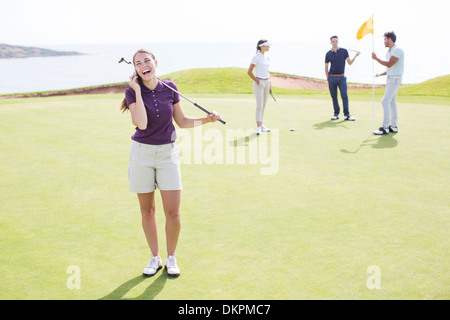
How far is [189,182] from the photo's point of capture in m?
5.91

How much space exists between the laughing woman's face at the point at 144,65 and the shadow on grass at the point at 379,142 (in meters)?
4.95

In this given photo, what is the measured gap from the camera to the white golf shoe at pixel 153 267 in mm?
3545

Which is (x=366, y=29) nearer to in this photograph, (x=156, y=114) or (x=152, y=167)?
(x=156, y=114)

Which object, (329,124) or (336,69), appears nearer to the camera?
(329,124)

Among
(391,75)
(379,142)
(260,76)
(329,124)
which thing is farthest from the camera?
(329,124)

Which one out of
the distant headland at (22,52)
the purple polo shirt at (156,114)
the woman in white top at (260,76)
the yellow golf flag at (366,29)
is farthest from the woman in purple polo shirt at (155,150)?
the distant headland at (22,52)

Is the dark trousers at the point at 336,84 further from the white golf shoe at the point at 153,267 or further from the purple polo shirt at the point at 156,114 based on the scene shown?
the white golf shoe at the point at 153,267

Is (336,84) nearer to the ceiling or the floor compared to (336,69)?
nearer to the floor

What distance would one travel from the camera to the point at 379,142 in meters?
8.16

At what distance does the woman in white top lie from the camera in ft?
30.2

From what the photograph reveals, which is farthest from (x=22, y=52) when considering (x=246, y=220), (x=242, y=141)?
(x=246, y=220)

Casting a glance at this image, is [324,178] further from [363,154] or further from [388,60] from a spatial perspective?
[388,60]

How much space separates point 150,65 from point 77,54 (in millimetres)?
193102

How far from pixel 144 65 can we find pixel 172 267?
5.25 feet
